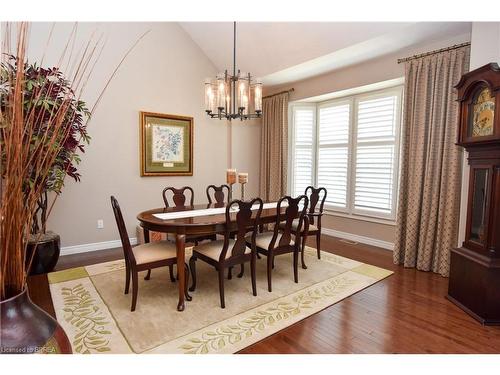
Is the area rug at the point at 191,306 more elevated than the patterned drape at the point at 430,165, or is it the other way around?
the patterned drape at the point at 430,165

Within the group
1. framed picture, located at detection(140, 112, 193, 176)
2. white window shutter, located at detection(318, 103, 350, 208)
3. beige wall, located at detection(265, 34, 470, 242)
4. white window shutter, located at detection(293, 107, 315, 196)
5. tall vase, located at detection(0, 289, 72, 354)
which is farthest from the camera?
white window shutter, located at detection(293, 107, 315, 196)

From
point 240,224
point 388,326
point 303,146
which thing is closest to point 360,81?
point 303,146

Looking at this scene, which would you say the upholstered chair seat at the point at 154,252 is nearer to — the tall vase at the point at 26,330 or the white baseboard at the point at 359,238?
the tall vase at the point at 26,330

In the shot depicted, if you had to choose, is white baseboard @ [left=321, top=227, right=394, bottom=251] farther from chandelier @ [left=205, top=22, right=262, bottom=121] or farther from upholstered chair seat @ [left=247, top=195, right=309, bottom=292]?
chandelier @ [left=205, top=22, right=262, bottom=121]

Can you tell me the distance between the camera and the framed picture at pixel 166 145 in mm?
4348

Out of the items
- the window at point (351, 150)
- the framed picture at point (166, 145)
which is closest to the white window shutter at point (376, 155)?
the window at point (351, 150)

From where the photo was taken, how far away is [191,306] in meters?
2.47

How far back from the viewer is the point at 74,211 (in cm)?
388

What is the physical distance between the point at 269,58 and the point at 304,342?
3.82 m

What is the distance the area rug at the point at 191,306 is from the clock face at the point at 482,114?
1.71 metres

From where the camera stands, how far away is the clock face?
235cm

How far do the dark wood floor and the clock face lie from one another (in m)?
1.53

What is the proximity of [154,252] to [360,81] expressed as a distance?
144 inches

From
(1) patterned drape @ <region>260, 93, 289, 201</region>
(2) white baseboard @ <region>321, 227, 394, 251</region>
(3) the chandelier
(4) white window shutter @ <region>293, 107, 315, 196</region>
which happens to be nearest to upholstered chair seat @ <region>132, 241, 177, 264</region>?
(3) the chandelier
